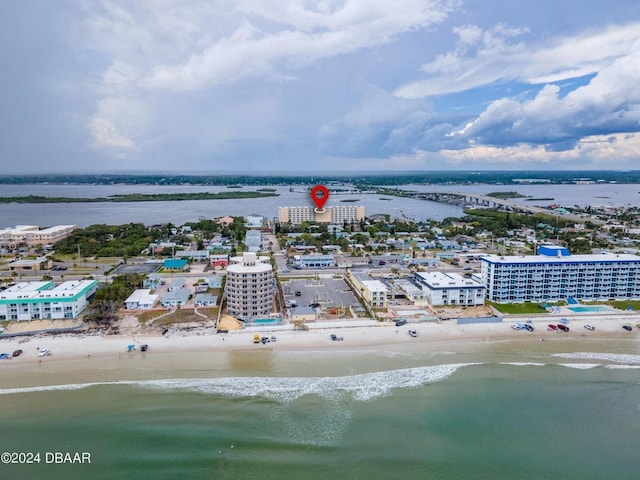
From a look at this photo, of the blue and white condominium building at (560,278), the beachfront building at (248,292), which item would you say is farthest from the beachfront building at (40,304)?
the blue and white condominium building at (560,278)

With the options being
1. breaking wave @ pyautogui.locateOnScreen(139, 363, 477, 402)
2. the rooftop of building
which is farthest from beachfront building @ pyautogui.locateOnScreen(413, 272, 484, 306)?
breaking wave @ pyautogui.locateOnScreen(139, 363, 477, 402)

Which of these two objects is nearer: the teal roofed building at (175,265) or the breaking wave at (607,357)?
the breaking wave at (607,357)

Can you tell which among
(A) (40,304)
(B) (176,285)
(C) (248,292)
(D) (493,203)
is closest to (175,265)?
(B) (176,285)

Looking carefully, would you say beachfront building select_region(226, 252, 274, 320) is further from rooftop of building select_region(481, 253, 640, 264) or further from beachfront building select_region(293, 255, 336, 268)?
rooftop of building select_region(481, 253, 640, 264)

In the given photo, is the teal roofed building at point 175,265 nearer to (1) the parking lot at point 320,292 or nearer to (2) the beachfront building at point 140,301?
(2) the beachfront building at point 140,301

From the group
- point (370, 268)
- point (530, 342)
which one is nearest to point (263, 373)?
point (530, 342)

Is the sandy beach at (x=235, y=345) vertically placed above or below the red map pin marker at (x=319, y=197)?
below

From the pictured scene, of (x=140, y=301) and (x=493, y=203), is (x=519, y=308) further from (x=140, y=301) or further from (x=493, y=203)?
(x=493, y=203)
